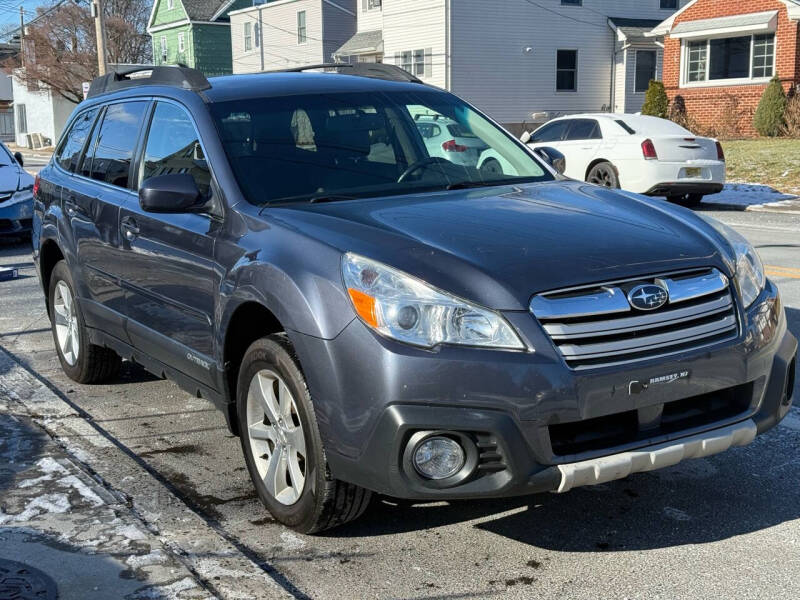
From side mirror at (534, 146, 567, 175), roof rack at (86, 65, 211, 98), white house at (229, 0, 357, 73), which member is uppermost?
white house at (229, 0, 357, 73)

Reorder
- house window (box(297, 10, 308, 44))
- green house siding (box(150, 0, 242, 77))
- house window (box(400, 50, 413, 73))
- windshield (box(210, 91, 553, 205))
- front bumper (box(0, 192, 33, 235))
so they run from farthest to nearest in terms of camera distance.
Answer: green house siding (box(150, 0, 242, 77))
house window (box(297, 10, 308, 44))
house window (box(400, 50, 413, 73))
front bumper (box(0, 192, 33, 235))
windshield (box(210, 91, 553, 205))

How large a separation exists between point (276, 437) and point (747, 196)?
1611cm

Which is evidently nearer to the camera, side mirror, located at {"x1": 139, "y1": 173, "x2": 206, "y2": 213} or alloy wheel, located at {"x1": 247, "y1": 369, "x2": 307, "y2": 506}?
alloy wheel, located at {"x1": 247, "y1": 369, "x2": 307, "y2": 506}

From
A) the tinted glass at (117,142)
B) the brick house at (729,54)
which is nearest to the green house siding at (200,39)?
the brick house at (729,54)

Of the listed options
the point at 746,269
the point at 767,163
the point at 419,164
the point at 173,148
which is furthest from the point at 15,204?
the point at 767,163

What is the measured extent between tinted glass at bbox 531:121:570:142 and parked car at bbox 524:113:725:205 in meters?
0.45

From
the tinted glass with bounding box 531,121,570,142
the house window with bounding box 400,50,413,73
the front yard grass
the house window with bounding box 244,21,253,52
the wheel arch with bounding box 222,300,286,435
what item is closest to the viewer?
the wheel arch with bounding box 222,300,286,435

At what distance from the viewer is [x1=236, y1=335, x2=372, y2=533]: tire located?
3.81 m

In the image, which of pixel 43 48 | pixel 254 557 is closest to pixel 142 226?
pixel 254 557

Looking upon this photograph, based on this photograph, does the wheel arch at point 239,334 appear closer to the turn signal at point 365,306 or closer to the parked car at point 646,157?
the turn signal at point 365,306

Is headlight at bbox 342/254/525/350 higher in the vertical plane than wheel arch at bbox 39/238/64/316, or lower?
higher

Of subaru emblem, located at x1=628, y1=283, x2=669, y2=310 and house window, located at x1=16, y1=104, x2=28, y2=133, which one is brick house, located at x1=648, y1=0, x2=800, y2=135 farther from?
house window, located at x1=16, y1=104, x2=28, y2=133

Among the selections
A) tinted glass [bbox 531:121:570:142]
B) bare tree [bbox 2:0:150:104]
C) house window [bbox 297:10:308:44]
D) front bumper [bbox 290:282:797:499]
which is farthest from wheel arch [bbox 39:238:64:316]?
bare tree [bbox 2:0:150:104]

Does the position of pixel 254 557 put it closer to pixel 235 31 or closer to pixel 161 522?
pixel 161 522
